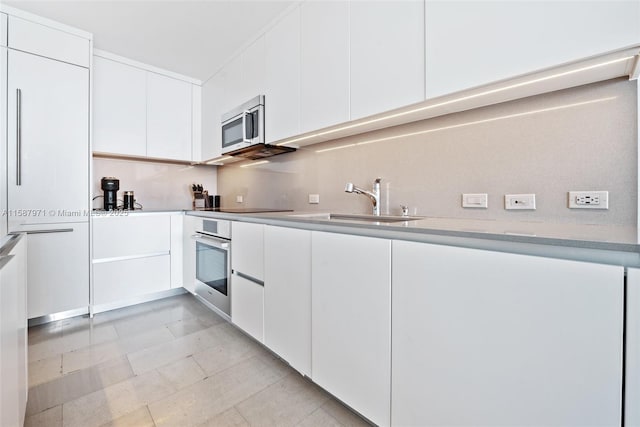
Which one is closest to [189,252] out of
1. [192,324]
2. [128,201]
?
[192,324]

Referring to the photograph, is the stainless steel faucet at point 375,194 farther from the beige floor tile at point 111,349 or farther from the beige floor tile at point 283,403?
the beige floor tile at point 111,349

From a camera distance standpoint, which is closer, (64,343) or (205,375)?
(205,375)

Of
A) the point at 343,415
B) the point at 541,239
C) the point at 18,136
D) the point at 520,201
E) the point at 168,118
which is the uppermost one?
the point at 168,118

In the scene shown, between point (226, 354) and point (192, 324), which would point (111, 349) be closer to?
point (192, 324)

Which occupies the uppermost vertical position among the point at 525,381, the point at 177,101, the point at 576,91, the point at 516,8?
the point at 177,101

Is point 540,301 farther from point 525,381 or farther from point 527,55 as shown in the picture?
point 527,55

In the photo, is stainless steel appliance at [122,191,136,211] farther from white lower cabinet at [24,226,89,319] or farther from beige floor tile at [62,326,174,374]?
beige floor tile at [62,326,174,374]

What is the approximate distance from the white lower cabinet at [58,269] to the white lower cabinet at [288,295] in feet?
5.86

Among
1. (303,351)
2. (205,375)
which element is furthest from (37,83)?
(303,351)

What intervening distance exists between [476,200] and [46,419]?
2258mm

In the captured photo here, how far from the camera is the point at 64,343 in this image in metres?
1.95

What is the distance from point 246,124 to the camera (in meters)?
2.33

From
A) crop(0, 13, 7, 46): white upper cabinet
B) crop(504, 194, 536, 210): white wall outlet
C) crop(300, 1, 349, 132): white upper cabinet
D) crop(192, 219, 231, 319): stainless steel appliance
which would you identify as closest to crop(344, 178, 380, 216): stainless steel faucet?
crop(300, 1, 349, 132): white upper cabinet

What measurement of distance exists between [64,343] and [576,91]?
3.26m
